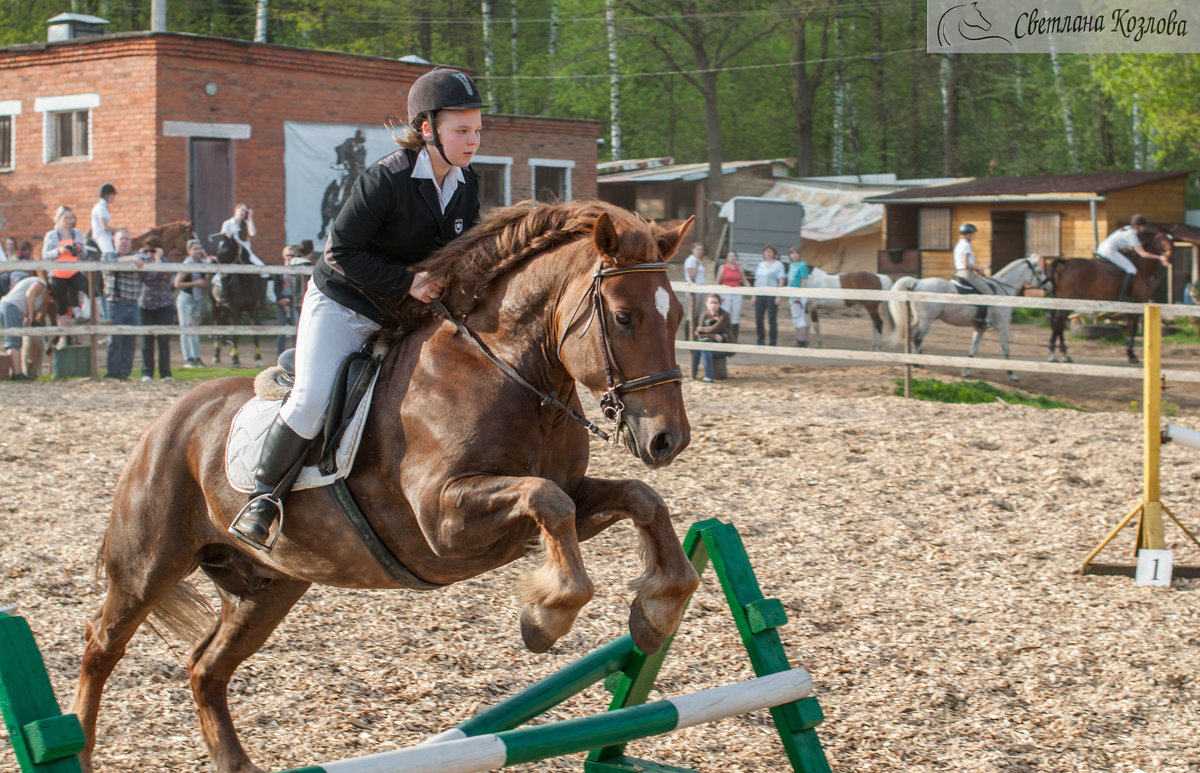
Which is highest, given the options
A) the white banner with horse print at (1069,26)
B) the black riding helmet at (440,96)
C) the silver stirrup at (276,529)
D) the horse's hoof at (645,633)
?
the white banner with horse print at (1069,26)

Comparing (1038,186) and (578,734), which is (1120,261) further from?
(578,734)

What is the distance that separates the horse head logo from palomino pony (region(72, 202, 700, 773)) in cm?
3026

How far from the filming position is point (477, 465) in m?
3.59

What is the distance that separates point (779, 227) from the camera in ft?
107

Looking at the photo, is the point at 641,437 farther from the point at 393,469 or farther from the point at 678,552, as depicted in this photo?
the point at 393,469

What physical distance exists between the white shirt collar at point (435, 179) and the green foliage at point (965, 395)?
Answer: 10937 mm

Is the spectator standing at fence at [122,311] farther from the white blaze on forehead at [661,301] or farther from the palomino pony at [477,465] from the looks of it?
the white blaze on forehead at [661,301]

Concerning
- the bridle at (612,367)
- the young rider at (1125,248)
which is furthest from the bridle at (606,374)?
the young rider at (1125,248)

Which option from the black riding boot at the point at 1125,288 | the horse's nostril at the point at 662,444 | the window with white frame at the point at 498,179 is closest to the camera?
the horse's nostril at the point at 662,444

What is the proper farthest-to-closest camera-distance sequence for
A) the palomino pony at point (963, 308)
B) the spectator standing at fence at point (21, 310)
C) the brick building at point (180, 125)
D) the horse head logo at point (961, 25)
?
1. the horse head logo at point (961, 25)
2. the brick building at point (180, 125)
3. the palomino pony at point (963, 308)
4. the spectator standing at fence at point (21, 310)

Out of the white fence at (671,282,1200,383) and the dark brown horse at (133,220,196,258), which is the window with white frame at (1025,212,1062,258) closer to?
the white fence at (671,282,1200,383)

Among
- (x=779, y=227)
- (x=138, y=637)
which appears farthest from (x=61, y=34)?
(x=138, y=637)

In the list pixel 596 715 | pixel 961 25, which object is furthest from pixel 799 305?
pixel 961 25

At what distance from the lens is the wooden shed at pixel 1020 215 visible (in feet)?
99.3
